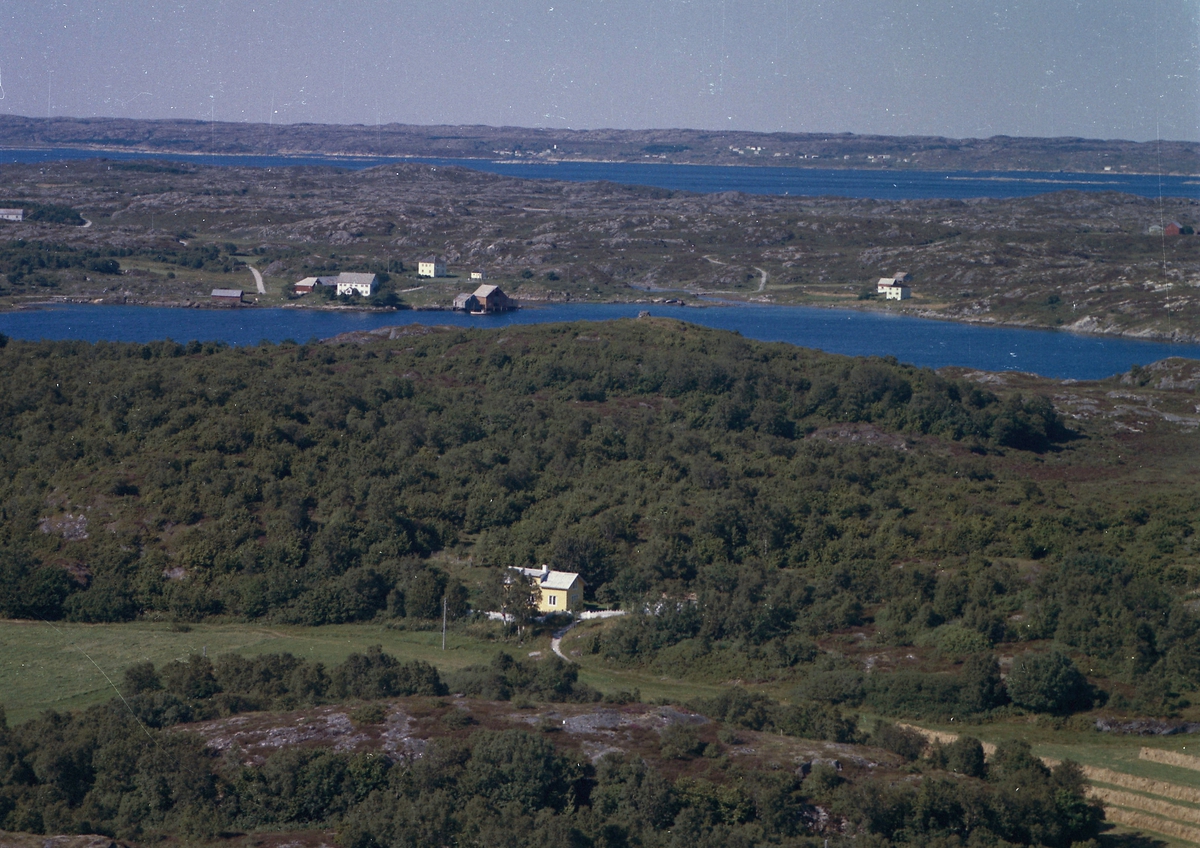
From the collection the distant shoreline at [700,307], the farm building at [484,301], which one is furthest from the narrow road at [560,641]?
the distant shoreline at [700,307]

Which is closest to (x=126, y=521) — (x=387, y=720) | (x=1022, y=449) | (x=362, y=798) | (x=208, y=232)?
(x=387, y=720)

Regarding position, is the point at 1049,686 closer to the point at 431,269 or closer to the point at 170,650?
the point at 170,650

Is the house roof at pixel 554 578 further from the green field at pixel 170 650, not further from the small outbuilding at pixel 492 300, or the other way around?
the small outbuilding at pixel 492 300

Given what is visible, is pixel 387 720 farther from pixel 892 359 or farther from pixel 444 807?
pixel 892 359

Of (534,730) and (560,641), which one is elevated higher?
(534,730)

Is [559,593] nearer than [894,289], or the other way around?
[559,593]

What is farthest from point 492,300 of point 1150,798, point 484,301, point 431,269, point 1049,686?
point 1150,798
